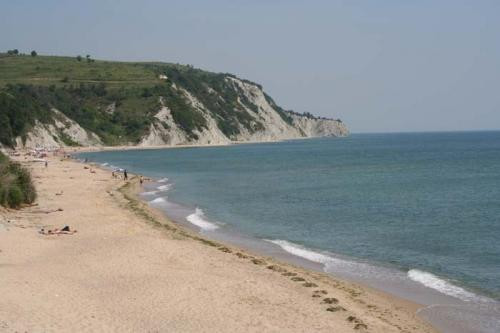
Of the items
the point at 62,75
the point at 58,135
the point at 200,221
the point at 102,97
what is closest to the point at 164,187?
the point at 200,221

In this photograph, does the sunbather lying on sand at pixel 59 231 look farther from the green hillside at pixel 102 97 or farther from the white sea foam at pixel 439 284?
the green hillside at pixel 102 97

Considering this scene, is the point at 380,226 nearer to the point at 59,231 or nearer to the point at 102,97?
the point at 59,231

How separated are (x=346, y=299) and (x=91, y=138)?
457 ft

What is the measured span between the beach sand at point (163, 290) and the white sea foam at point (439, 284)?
2.08m

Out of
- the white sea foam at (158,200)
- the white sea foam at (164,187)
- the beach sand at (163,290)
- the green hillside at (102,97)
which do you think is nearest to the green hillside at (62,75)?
the green hillside at (102,97)

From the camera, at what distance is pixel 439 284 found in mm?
20500

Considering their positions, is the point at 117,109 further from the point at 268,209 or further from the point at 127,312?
the point at 127,312

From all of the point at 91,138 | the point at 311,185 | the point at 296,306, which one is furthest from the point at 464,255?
the point at 91,138

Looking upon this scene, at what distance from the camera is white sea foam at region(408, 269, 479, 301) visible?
Result: 18.9 m

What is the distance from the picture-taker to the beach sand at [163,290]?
49.7 feet

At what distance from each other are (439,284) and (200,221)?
18.3 metres

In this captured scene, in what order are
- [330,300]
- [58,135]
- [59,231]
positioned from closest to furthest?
[330,300] → [59,231] → [58,135]

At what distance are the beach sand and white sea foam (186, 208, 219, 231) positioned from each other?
13.9ft

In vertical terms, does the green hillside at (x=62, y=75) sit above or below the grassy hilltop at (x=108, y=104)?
above
